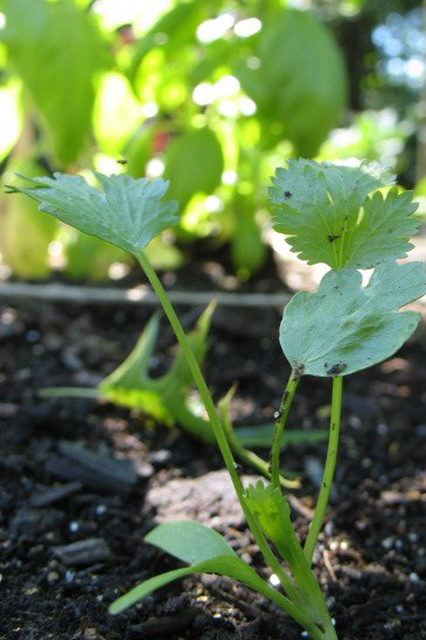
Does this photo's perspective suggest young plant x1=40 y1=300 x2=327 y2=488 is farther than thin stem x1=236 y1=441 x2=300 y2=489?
Yes

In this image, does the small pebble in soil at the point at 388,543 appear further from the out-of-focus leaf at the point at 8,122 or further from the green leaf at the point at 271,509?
the out-of-focus leaf at the point at 8,122

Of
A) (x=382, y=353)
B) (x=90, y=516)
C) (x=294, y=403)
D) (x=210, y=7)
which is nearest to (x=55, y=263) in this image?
(x=210, y=7)

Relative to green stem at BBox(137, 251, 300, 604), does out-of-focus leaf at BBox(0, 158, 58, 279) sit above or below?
below

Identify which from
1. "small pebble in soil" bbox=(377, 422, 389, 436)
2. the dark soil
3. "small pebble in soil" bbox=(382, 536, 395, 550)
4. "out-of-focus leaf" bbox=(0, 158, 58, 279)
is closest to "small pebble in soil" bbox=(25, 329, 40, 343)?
the dark soil

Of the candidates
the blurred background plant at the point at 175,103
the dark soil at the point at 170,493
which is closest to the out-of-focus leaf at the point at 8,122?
the blurred background plant at the point at 175,103

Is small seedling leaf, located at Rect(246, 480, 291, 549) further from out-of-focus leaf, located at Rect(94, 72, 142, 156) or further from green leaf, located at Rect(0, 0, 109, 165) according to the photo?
out-of-focus leaf, located at Rect(94, 72, 142, 156)

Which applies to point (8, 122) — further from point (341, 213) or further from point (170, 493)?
point (341, 213)
